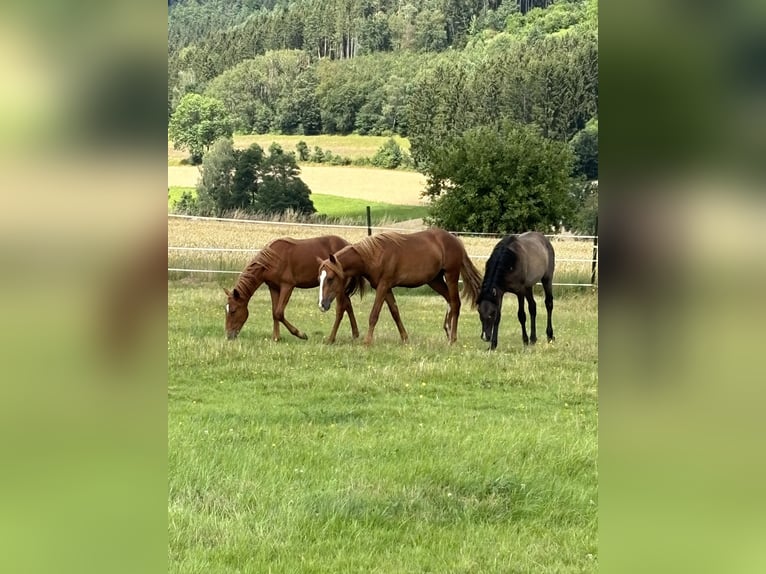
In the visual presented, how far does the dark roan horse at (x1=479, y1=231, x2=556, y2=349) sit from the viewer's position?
7203 millimetres

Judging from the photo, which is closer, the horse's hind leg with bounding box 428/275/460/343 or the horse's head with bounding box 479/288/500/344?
A: the horse's head with bounding box 479/288/500/344

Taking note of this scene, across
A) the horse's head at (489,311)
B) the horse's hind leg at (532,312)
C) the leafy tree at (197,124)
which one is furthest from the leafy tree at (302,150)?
the horse's head at (489,311)

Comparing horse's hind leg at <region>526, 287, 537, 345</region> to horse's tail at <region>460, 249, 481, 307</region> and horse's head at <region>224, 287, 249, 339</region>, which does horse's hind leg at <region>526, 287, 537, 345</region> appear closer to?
horse's tail at <region>460, 249, 481, 307</region>

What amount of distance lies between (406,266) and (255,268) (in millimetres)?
1609

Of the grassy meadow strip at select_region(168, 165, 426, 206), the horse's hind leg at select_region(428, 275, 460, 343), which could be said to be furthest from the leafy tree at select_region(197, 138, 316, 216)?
the horse's hind leg at select_region(428, 275, 460, 343)

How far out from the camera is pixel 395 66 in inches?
532

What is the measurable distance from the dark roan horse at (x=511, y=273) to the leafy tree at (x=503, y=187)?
3.32 meters

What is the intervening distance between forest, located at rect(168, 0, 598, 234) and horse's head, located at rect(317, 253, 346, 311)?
17.0ft

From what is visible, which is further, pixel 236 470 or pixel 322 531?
pixel 236 470
